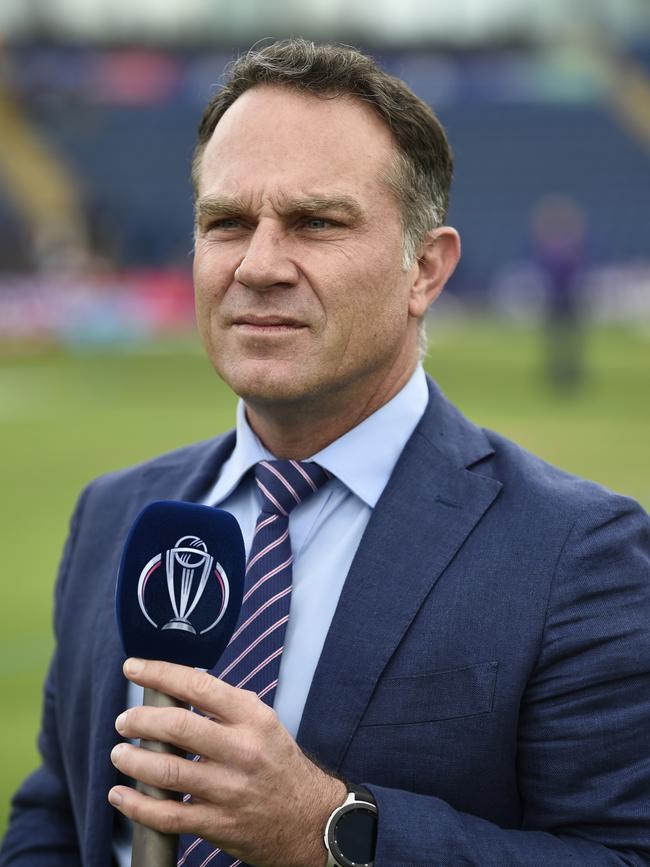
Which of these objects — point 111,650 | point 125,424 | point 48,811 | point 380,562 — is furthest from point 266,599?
point 125,424

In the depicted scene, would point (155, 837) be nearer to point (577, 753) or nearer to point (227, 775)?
point (227, 775)

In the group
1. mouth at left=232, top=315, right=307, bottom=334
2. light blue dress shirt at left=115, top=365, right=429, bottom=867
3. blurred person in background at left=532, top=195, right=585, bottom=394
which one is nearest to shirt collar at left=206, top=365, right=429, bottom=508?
light blue dress shirt at left=115, top=365, right=429, bottom=867

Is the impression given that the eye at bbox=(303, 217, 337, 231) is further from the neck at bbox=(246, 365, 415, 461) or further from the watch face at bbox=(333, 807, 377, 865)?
the watch face at bbox=(333, 807, 377, 865)

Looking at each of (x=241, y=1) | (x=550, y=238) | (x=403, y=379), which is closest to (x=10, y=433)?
(x=550, y=238)

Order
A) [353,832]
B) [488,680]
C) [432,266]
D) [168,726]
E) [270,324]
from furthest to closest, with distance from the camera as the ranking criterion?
1. [432,266]
2. [270,324]
3. [488,680]
4. [353,832]
5. [168,726]

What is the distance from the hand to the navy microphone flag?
0.05 metres

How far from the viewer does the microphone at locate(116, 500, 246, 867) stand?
1699 mm

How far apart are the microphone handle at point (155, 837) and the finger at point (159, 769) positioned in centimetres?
1

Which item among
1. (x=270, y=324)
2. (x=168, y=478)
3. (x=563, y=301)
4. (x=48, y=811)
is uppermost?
(x=563, y=301)

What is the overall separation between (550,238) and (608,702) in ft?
53.0

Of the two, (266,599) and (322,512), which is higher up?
(322,512)

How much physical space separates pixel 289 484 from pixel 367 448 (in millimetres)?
145

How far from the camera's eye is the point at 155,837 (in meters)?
1.68

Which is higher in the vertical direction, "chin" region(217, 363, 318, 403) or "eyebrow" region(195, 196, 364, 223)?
"eyebrow" region(195, 196, 364, 223)
